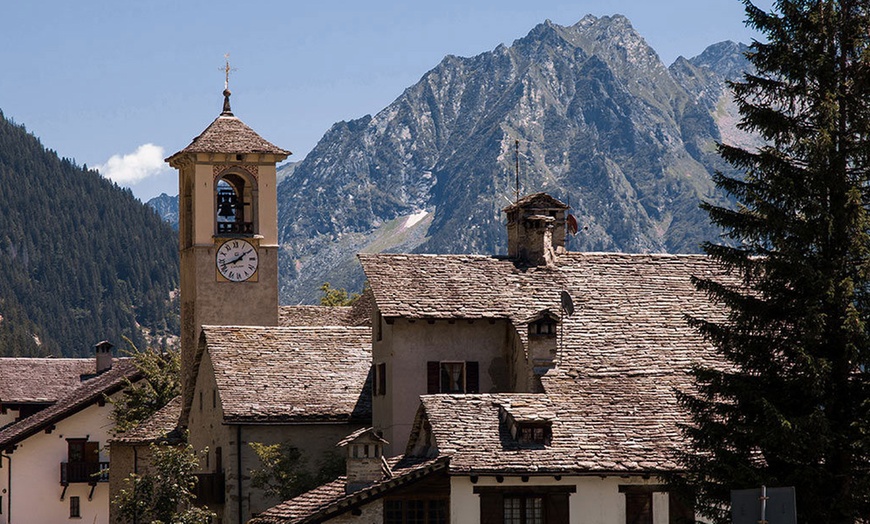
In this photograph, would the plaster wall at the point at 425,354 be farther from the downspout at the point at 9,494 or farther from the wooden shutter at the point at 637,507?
the downspout at the point at 9,494

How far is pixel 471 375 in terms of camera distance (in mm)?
55000

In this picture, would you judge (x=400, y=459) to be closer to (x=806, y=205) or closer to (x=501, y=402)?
(x=501, y=402)

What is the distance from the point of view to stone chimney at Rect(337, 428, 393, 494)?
1775 inches

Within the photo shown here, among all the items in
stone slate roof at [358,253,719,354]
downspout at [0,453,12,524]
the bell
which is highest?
the bell

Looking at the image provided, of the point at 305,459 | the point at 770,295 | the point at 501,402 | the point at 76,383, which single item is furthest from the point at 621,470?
the point at 76,383

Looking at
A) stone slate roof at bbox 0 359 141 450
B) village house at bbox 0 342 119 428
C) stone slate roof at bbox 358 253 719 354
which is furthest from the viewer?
village house at bbox 0 342 119 428

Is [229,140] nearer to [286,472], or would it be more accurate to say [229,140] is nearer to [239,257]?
[239,257]

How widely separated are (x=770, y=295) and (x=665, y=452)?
10.4m

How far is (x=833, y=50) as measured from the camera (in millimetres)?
35562

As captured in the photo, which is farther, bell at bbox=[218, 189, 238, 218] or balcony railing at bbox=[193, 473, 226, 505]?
bell at bbox=[218, 189, 238, 218]

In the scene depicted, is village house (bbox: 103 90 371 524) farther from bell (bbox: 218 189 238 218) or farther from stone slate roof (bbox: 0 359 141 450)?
stone slate roof (bbox: 0 359 141 450)

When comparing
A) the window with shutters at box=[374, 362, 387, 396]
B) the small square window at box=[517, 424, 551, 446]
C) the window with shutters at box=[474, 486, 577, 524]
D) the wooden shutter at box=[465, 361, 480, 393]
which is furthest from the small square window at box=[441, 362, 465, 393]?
the window with shutters at box=[474, 486, 577, 524]

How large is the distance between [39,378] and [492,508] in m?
61.9

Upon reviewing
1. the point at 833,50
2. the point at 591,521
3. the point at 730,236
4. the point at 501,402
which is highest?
the point at 833,50
